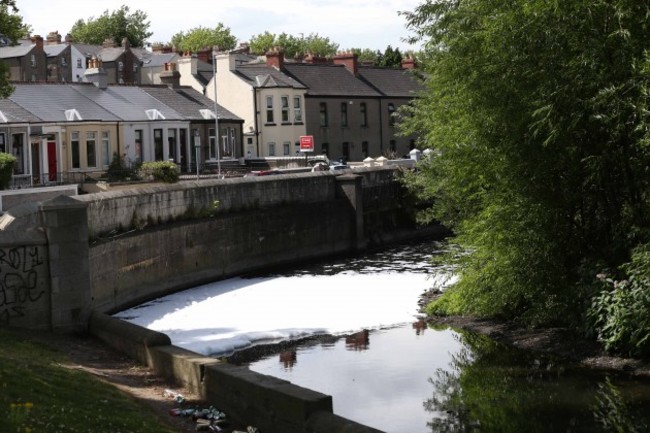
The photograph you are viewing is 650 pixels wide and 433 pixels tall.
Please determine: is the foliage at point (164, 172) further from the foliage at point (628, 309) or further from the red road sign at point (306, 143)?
the foliage at point (628, 309)

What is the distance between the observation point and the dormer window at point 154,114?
205 feet

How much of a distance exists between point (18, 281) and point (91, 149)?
3600 cm

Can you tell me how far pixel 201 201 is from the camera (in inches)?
1527

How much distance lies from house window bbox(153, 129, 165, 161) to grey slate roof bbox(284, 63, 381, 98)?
16.1m

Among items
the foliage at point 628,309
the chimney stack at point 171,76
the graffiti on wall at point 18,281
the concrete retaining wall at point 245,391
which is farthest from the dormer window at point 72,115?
the foliage at point 628,309

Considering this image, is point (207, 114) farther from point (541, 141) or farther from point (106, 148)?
point (541, 141)

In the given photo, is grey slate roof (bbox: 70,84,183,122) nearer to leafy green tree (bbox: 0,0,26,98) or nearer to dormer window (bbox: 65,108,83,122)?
dormer window (bbox: 65,108,83,122)

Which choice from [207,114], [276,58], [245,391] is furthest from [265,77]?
[245,391]

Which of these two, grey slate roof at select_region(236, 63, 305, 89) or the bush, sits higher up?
grey slate roof at select_region(236, 63, 305, 89)

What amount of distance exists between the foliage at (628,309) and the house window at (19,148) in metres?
36.1

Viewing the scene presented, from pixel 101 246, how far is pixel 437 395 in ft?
41.6

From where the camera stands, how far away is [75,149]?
57219 mm

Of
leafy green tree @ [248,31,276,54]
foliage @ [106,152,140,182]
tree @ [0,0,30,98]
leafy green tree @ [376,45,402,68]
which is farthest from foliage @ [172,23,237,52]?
tree @ [0,0,30,98]

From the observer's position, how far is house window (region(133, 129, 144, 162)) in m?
61.5
